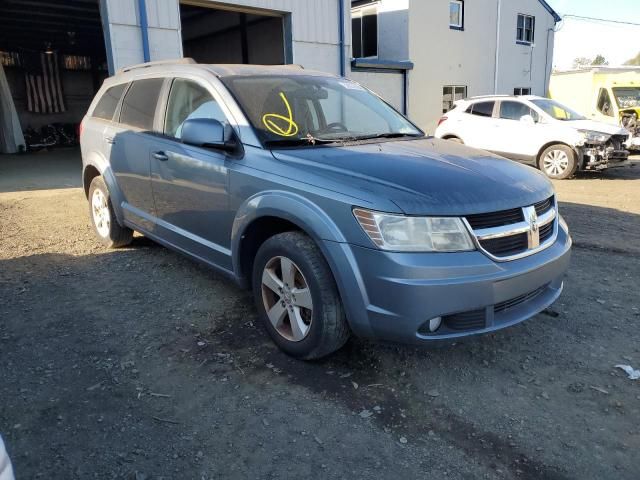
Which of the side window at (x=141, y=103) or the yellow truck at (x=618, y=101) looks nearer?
the side window at (x=141, y=103)

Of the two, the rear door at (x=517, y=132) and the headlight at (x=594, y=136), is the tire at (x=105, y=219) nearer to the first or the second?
the rear door at (x=517, y=132)

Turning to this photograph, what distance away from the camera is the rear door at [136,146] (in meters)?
4.49

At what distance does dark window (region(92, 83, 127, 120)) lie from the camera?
17.0 ft

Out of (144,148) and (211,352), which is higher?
(144,148)

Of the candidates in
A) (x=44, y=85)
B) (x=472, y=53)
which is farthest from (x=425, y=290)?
(x=44, y=85)

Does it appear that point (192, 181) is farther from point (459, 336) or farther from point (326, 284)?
point (459, 336)

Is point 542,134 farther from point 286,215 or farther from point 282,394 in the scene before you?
point 282,394

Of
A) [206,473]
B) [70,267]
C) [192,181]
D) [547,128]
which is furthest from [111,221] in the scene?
[547,128]

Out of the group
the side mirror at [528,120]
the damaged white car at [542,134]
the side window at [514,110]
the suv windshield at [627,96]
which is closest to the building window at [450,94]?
the suv windshield at [627,96]

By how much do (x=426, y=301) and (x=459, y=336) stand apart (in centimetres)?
32

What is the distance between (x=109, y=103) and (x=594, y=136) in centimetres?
937

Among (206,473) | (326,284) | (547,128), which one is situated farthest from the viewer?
(547,128)

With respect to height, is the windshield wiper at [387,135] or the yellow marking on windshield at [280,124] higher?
the yellow marking on windshield at [280,124]

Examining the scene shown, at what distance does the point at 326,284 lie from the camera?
2.94 meters
